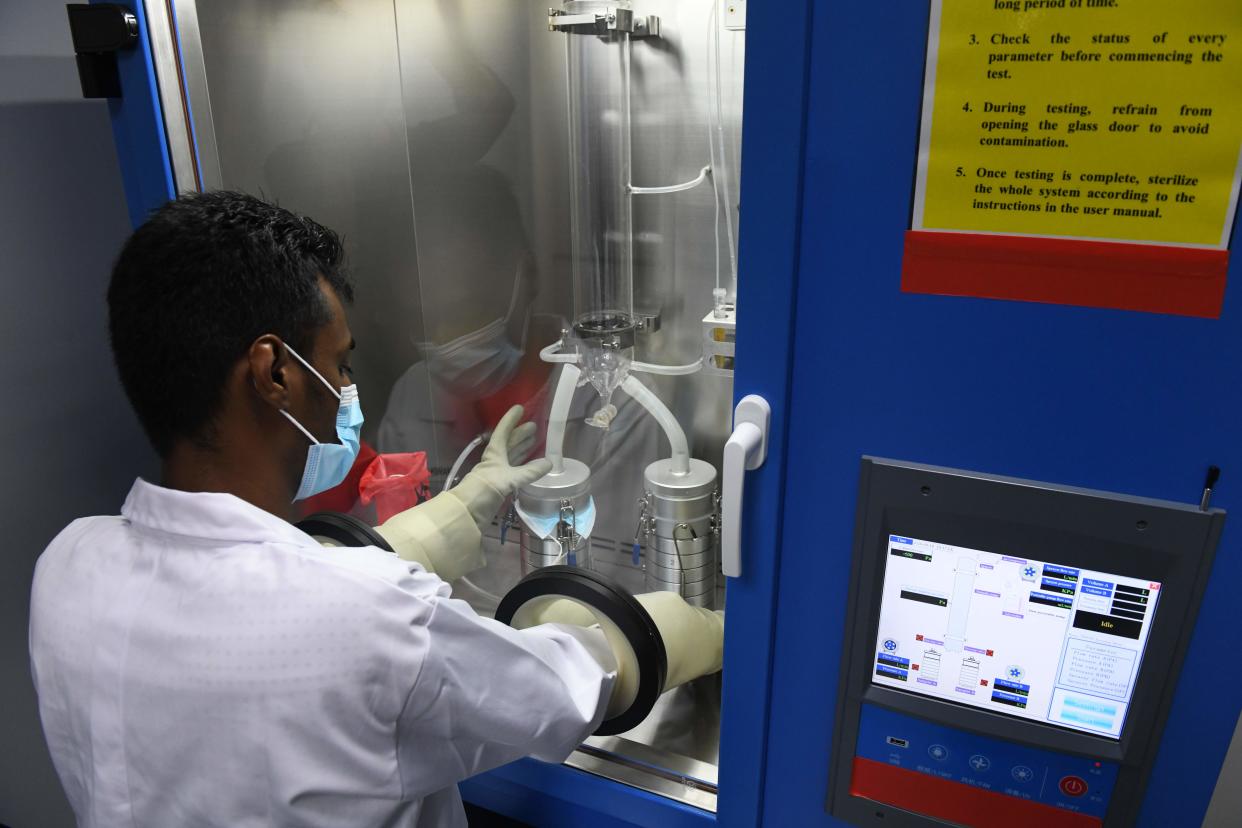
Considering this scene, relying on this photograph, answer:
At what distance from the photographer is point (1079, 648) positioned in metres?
0.88

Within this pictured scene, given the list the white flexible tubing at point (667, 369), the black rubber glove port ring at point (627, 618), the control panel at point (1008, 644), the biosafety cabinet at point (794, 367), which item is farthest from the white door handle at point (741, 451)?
the white flexible tubing at point (667, 369)

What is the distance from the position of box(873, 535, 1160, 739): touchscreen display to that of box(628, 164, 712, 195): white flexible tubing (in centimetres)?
68

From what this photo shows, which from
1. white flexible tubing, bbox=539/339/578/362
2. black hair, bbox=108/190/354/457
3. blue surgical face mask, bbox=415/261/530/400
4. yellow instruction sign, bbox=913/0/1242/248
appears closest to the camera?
yellow instruction sign, bbox=913/0/1242/248

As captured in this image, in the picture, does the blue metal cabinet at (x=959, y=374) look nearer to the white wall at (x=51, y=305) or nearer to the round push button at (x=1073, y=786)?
the round push button at (x=1073, y=786)

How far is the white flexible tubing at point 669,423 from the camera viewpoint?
1.34 meters

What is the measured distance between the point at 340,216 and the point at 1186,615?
4.57 ft

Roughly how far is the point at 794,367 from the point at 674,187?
562 mm

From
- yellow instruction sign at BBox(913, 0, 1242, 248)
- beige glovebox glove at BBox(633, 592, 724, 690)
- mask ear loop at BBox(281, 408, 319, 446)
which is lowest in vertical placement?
beige glovebox glove at BBox(633, 592, 724, 690)

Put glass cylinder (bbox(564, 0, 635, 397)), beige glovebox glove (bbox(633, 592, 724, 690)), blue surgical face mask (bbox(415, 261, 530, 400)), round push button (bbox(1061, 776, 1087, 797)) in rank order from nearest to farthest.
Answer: round push button (bbox(1061, 776, 1087, 797))
beige glovebox glove (bbox(633, 592, 724, 690))
glass cylinder (bbox(564, 0, 635, 397))
blue surgical face mask (bbox(415, 261, 530, 400))

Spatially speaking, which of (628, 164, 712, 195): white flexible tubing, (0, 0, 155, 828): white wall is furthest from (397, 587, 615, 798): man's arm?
(0, 0, 155, 828): white wall

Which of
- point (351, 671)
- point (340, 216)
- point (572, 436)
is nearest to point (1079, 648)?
point (351, 671)

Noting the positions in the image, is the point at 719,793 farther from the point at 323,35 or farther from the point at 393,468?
the point at 323,35

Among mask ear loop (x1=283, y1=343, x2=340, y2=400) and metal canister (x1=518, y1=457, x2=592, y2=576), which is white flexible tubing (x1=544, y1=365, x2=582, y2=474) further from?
mask ear loop (x1=283, y1=343, x2=340, y2=400)

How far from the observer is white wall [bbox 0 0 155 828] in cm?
148
